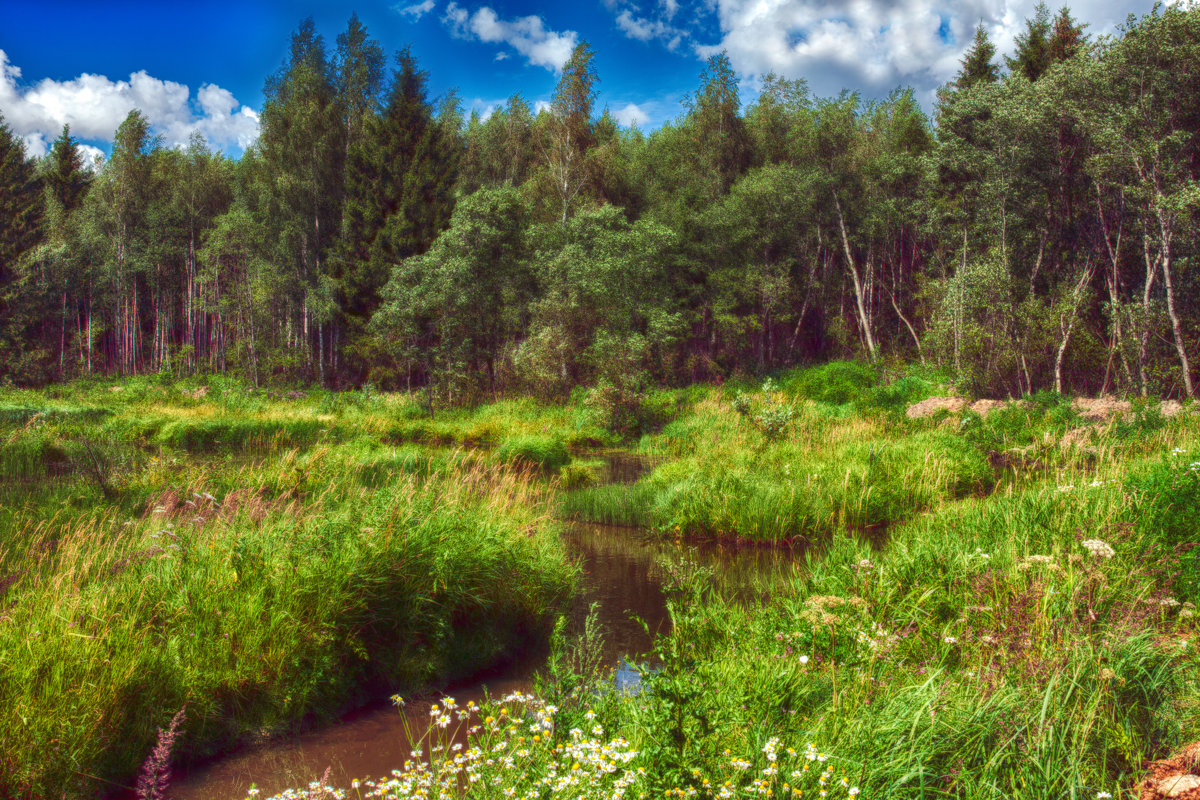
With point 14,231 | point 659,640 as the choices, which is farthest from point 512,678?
point 14,231

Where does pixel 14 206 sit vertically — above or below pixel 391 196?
above

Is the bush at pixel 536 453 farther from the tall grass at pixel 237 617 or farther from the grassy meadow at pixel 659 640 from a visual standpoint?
the tall grass at pixel 237 617

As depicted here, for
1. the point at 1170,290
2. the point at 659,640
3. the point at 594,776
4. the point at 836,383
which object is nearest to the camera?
the point at 594,776

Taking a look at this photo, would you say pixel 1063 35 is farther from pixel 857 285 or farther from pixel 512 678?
pixel 512 678

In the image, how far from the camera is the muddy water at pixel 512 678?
393 cm

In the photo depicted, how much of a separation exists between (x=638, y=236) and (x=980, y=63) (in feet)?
54.0

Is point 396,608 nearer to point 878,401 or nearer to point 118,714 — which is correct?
point 118,714

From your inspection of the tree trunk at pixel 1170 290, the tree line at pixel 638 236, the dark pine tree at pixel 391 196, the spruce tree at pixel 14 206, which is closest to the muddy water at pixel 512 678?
the tree line at pixel 638 236

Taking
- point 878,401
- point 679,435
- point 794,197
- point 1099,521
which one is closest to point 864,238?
point 794,197

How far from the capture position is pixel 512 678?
5328mm

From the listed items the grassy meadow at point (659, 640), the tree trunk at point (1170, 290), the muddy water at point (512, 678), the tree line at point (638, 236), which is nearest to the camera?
the grassy meadow at point (659, 640)

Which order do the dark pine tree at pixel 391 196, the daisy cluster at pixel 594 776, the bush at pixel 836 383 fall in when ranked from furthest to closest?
1. the dark pine tree at pixel 391 196
2. the bush at pixel 836 383
3. the daisy cluster at pixel 594 776

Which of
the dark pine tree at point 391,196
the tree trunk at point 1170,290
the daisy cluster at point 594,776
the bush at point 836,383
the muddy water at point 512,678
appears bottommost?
the muddy water at point 512,678

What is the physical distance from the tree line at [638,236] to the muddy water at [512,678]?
12.8 m
